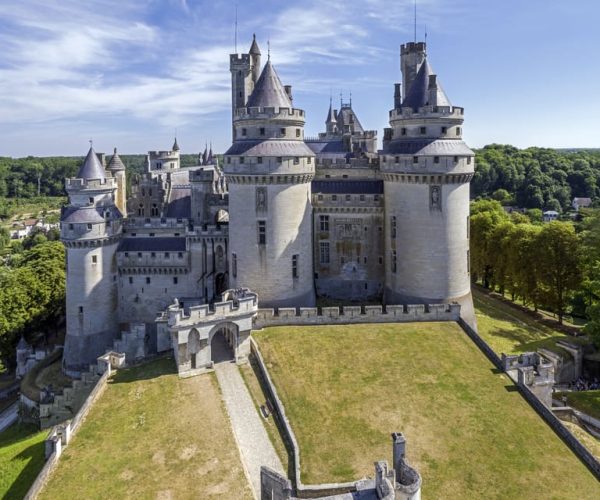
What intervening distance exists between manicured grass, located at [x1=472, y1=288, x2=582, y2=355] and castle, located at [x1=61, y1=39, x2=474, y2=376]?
5011 mm

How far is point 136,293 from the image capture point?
47.0 metres

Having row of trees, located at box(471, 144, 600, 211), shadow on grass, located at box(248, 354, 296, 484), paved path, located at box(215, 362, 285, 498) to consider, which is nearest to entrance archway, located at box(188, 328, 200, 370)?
paved path, located at box(215, 362, 285, 498)

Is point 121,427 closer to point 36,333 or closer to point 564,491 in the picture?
point 564,491

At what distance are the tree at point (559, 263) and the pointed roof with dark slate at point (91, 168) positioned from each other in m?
41.7

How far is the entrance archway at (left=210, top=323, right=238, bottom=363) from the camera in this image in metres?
34.7

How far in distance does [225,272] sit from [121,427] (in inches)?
814

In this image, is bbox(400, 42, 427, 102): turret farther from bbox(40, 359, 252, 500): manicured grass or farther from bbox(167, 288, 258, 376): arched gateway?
bbox(40, 359, 252, 500): manicured grass

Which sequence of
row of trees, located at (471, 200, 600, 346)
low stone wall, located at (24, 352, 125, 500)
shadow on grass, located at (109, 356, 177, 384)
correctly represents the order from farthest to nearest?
row of trees, located at (471, 200, 600, 346)
shadow on grass, located at (109, 356, 177, 384)
low stone wall, located at (24, 352, 125, 500)

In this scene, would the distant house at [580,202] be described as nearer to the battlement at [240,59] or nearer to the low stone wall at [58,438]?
the battlement at [240,59]

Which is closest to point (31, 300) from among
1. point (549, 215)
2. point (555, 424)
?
point (555, 424)

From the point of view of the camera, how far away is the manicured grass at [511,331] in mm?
44875

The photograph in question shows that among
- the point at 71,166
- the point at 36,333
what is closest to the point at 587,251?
the point at 36,333

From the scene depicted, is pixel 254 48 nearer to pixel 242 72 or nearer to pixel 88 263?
pixel 242 72

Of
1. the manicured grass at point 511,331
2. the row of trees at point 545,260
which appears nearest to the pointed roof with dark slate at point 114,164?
the manicured grass at point 511,331
